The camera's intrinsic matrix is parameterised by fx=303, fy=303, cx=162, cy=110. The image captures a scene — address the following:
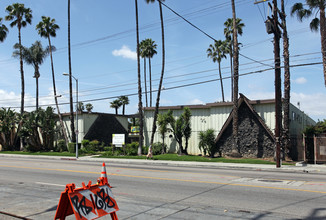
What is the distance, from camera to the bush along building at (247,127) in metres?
24.8

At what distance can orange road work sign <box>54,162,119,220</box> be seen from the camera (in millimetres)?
4992

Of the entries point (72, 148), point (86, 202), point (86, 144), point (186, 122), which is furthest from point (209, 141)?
point (86, 202)

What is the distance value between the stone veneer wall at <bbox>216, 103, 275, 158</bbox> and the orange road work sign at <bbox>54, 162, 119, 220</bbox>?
2120cm

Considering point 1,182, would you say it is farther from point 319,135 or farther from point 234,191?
point 319,135

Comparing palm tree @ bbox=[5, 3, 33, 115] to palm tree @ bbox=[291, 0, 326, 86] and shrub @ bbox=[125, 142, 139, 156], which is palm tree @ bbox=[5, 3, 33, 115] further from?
palm tree @ bbox=[291, 0, 326, 86]

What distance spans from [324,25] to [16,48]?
39327 mm

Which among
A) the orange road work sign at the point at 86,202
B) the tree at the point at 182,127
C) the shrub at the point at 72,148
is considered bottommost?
the shrub at the point at 72,148

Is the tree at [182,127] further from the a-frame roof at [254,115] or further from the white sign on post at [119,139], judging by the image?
the white sign on post at [119,139]

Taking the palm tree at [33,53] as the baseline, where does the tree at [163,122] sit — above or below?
below

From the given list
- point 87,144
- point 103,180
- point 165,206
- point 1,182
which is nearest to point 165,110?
point 87,144

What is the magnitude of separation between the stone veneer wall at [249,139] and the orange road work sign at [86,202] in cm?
2120

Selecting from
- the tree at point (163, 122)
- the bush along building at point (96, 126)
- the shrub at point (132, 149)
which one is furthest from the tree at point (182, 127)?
the bush along building at point (96, 126)

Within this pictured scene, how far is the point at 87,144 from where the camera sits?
3488 centimetres

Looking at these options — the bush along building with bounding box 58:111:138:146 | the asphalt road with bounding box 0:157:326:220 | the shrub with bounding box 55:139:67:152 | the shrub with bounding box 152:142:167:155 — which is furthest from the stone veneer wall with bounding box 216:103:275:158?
the shrub with bounding box 55:139:67:152
